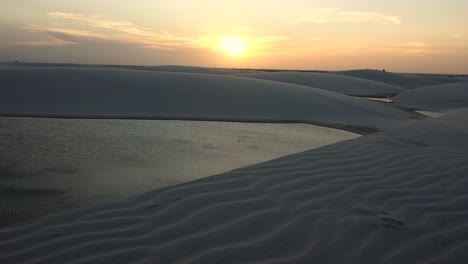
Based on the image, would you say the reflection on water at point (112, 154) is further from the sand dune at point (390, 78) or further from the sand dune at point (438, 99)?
the sand dune at point (390, 78)

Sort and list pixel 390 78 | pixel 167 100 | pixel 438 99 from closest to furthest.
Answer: pixel 167 100
pixel 438 99
pixel 390 78

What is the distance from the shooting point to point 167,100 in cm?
989

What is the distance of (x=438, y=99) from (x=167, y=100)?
486 inches

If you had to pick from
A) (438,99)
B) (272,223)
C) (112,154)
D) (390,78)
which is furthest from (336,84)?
(272,223)

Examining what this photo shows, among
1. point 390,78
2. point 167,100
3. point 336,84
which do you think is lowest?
point 167,100

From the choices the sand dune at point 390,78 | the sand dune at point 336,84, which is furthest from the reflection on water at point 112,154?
the sand dune at point 390,78

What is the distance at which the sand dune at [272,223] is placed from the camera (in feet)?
7.09

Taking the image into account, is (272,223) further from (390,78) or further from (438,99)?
(390,78)

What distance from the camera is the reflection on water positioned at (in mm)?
3215

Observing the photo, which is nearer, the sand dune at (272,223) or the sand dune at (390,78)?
the sand dune at (272,223)

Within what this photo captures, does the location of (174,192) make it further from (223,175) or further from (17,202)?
(17,202)

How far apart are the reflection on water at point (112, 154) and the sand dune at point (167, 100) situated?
1213 millimetres

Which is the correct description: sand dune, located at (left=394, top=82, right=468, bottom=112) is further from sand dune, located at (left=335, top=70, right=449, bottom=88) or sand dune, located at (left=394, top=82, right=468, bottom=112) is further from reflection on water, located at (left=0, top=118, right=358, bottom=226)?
sand dune, located at (left=335, top=70, right=449, bottom=88)

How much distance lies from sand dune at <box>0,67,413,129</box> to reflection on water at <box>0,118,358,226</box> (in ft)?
3.98
